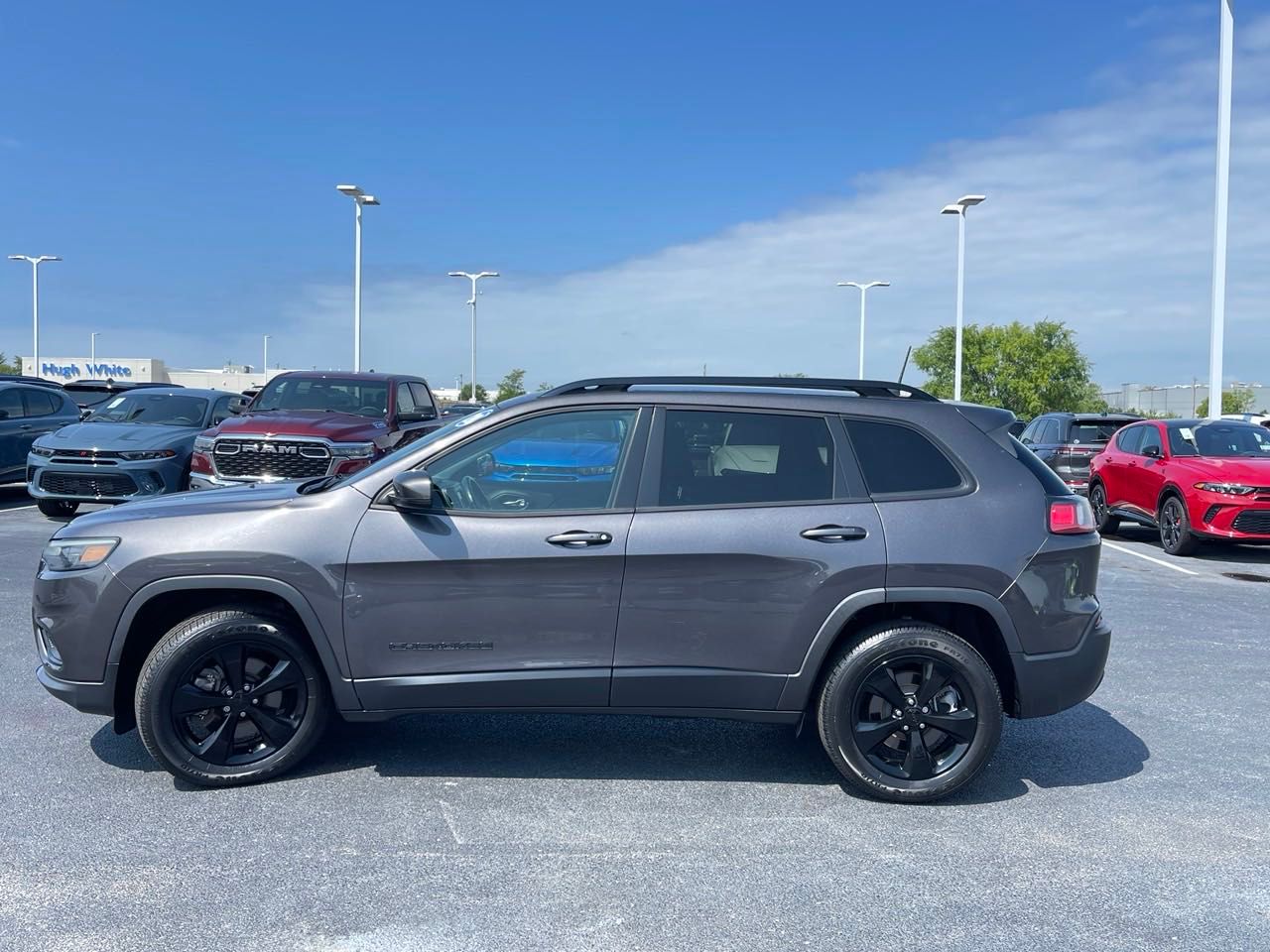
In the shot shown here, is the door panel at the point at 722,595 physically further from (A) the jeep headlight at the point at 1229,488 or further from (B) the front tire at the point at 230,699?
(A) the jeep headlight at the point at 1229,488

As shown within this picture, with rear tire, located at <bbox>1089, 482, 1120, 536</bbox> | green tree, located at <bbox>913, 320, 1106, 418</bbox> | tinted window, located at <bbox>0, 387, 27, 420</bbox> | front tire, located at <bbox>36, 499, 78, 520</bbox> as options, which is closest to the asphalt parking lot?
front tire, located at <bbox>36, 499, 78, 520</bbox>

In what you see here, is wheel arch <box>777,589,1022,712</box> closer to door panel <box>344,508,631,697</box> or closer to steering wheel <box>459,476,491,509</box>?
door panel <box>344,508,631,697</box>

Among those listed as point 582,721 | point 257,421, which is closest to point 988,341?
point 257,421

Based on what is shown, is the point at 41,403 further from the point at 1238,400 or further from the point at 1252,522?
the point at 1238,400

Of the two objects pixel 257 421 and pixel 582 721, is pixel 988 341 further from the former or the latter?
pixel 582 721

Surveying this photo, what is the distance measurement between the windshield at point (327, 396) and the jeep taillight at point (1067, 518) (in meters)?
9.01

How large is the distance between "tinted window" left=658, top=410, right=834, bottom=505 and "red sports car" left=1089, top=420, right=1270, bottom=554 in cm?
A: 918

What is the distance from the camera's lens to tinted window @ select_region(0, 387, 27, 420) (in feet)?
48.3

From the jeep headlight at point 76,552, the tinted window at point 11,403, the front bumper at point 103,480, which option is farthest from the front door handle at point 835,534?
the tinted window at point 11,403

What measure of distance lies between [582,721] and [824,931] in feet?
7.66

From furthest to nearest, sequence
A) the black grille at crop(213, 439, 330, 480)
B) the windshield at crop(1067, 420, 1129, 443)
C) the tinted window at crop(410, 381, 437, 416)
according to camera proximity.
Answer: the windshield at crop(1067, 420, 1129, 443) < the tinted window at crop(410, 381, 437, 416) < the black grille at crop(213, 439, 330, 480)

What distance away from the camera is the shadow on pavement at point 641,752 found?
4887 millimetres

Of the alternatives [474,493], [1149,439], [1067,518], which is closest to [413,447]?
[474,493]

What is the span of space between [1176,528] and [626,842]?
10693mm
